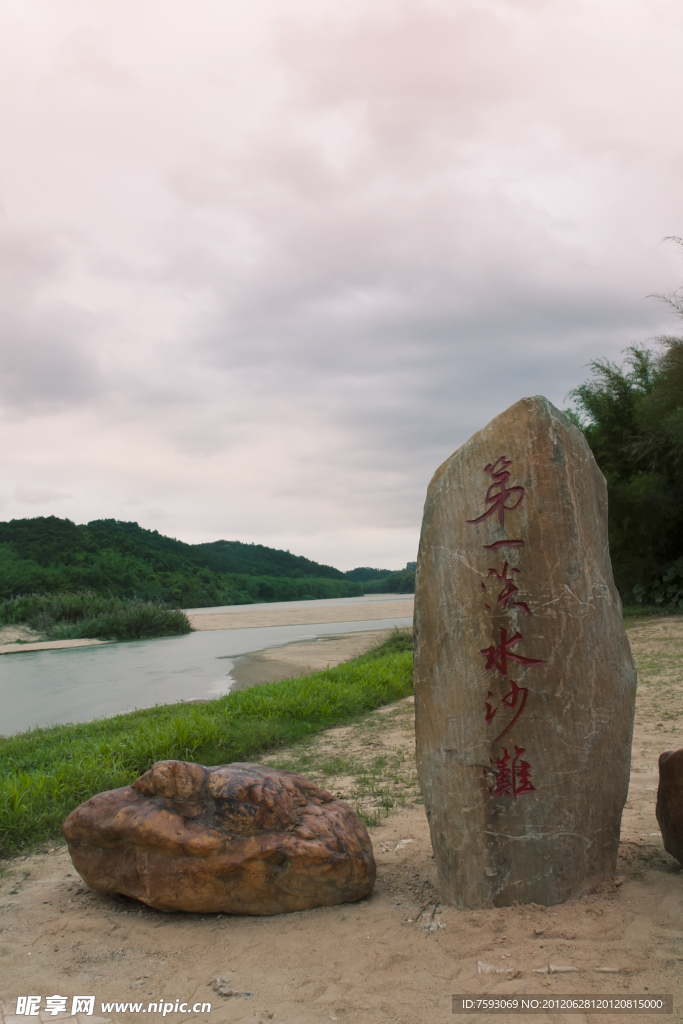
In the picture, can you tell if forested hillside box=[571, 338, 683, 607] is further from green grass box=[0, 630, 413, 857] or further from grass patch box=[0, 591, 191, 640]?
grass patch box=[0, 591, 191, 640]

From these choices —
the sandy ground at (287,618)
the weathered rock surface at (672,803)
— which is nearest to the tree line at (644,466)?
the weathered rock surface at (672,803)

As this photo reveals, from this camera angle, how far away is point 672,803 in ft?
10.3

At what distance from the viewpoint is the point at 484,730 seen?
2961 mm

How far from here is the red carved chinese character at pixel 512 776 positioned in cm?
290

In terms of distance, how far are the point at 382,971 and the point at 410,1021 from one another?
0.35 meters

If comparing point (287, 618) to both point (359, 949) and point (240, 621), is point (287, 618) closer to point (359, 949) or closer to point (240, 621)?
point (240, 621)

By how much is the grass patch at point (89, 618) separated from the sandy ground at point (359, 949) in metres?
19.7

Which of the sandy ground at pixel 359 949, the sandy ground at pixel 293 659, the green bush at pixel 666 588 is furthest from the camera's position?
the green bush at pixel 666 588

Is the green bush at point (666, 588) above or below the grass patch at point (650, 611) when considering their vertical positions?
above

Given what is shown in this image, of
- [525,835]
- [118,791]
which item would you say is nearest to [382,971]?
[525,835]

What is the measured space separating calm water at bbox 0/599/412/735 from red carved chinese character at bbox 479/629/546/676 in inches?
312

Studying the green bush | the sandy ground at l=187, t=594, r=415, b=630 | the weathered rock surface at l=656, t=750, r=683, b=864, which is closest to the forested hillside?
the green bush

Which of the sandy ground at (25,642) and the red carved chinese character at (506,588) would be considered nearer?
the red carved chinese character at (506,588)

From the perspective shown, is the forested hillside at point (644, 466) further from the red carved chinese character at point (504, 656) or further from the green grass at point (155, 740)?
the red carved chinese character at point (504, 656)
